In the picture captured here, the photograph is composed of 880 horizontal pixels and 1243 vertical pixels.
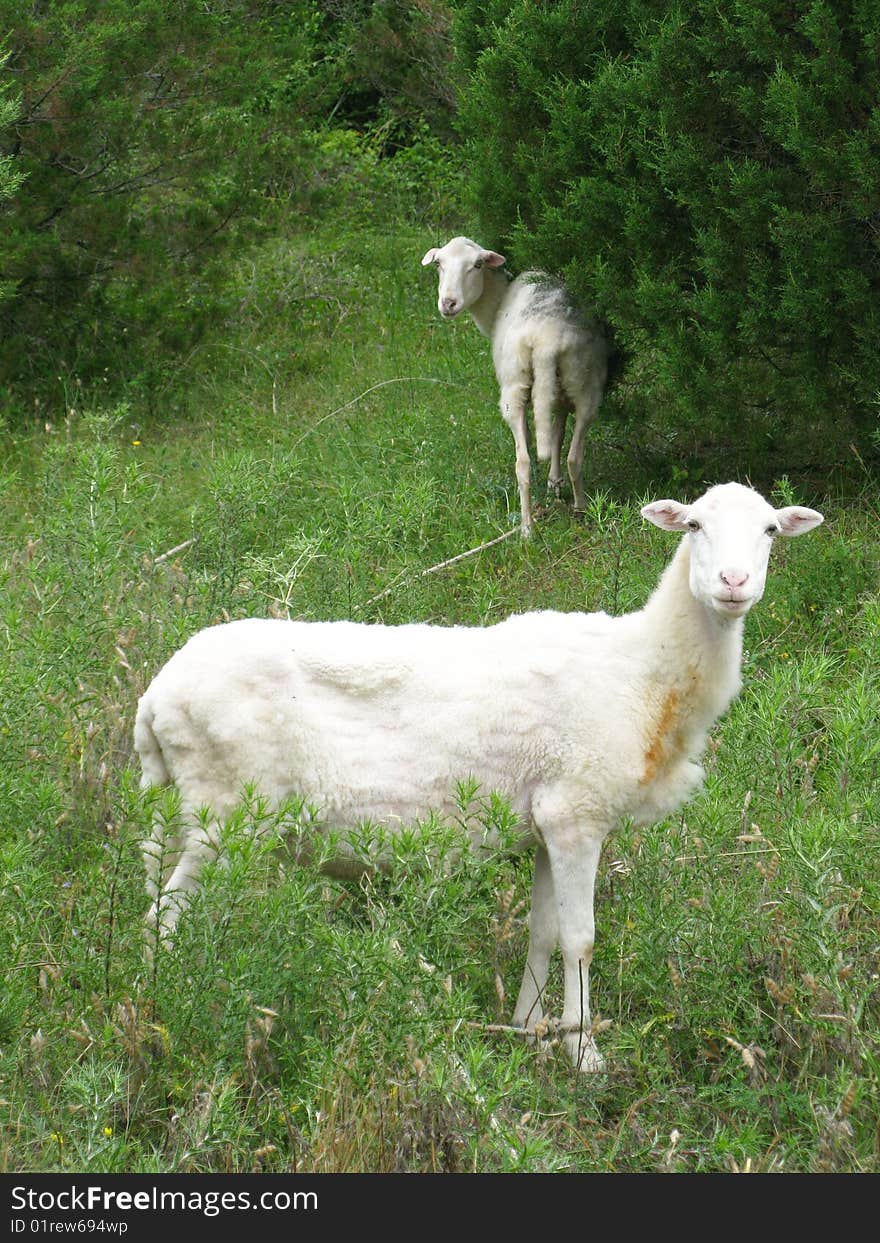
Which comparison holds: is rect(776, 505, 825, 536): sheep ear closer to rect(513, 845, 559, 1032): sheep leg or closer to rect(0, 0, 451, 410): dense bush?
rect(513, 845, 559, 1032): sheep leg

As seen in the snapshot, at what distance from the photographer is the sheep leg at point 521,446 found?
29.7 feet

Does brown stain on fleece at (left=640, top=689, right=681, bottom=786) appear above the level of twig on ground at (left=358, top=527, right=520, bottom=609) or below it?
above

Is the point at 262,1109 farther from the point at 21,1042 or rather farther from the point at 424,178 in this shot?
the point at 424,178

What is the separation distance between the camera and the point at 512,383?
9383mm

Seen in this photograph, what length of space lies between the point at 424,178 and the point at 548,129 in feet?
27.3

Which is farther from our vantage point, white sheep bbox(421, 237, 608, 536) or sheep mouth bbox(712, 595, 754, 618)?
white sheep bbox(421, 237, 608, 536)

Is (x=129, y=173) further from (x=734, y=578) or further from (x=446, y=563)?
(x=734, y=578)

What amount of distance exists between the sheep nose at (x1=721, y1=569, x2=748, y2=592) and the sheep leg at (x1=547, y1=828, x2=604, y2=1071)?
90cm

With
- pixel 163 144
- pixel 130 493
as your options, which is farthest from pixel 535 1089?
pixel 163 144

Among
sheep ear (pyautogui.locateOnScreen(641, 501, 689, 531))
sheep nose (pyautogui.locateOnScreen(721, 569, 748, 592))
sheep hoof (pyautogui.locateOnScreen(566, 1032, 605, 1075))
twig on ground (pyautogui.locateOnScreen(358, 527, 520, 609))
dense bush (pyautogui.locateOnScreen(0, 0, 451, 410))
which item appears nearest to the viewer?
sheep hoof (pyautogui.locateOnScreen(566, 1032, 605, 1075))

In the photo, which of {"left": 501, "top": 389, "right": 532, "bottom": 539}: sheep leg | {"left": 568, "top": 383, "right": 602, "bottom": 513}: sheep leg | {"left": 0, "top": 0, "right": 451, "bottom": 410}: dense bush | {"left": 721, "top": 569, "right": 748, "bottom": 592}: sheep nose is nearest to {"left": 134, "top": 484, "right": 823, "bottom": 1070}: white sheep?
{"left": 721, "top": 569, "right": 748, "bottom": 592}: sheep nose

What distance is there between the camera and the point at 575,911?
483cm

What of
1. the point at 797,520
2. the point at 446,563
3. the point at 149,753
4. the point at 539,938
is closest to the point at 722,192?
the point at 446,563

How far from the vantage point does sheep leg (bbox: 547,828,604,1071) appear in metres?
4.80
